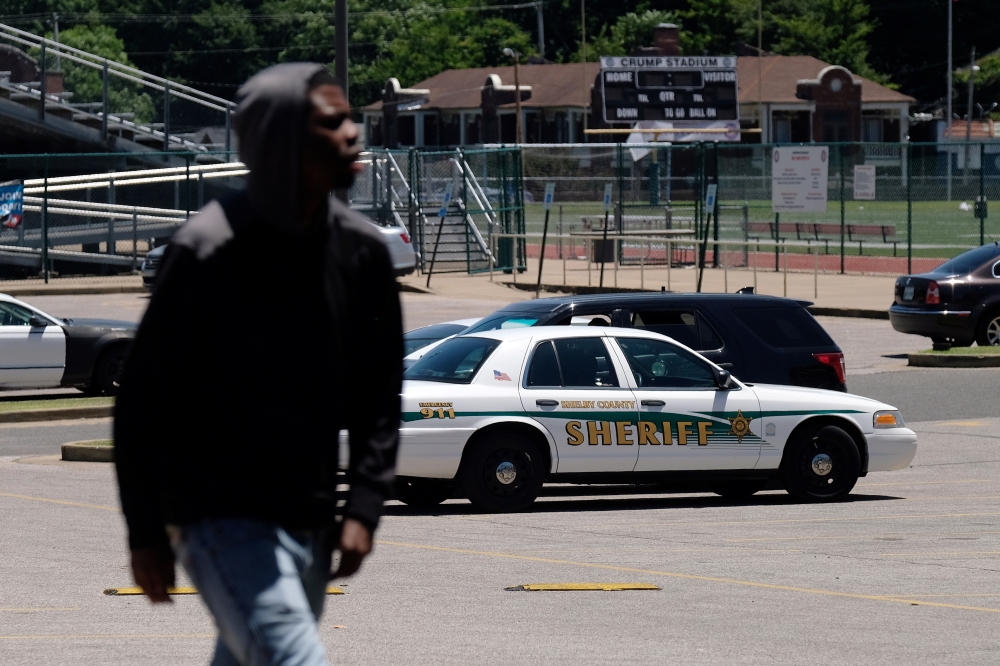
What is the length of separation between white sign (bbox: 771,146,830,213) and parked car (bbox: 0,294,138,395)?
18367 mm

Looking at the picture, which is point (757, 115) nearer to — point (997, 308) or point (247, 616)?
point (997, 308)

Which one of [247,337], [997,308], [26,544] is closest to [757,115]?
[997,308]

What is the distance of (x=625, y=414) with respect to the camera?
1122cm

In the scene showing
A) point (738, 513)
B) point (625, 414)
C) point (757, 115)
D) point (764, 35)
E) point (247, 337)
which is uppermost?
point (764, 35)

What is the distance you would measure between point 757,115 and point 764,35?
54.6 feet

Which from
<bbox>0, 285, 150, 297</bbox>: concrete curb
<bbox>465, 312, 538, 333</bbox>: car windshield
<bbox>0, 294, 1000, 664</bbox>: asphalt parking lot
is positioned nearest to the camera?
<bbox>0, 294, 1000, 664</bbox>: asphalt parking lot

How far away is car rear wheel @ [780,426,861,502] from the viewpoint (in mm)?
11578

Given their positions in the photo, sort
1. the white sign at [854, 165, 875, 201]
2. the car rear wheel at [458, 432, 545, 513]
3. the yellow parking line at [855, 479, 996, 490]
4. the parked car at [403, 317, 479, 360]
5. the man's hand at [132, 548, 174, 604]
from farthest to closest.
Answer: the white sign at [854, 165, 875, 201]
the parked car at [403, 317, 479, 360]
the yellow parking line at [855, 479, 996, 490]
the car rear wheel at [458, 432, 545, 513]
the man's hand at [132, 548, 174, 604]

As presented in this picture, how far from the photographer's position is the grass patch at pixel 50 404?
17.3 meters

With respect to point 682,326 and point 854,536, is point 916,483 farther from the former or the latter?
point 854,536

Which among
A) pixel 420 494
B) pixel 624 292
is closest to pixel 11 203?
pixel 624 292

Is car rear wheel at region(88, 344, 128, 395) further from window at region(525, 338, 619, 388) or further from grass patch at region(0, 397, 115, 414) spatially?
window at region(525, 338, 619, 388)

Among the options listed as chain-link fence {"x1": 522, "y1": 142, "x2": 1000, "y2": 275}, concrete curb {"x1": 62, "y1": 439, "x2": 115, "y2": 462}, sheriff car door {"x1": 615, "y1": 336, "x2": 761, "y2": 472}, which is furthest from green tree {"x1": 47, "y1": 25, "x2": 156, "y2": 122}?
sheriff car door {"x1": 615, "y1": 336, "x2": 761, "y2": 472}

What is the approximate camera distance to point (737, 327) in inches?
521
